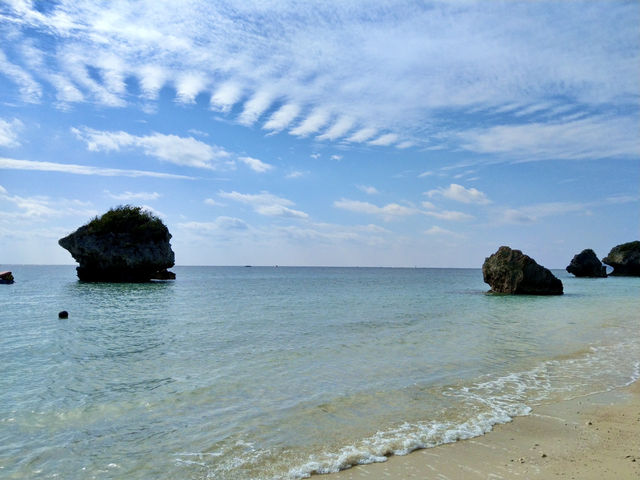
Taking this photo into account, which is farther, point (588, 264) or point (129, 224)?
point (588, 264)

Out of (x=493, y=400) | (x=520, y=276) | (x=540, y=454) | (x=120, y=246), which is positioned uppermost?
(x=120, y=246)

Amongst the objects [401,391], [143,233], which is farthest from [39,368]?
[143,233]

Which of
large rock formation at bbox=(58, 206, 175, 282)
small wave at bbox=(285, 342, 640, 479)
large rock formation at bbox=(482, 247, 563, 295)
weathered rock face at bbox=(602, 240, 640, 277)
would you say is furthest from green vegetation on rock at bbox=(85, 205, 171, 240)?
weathered rock face at bbox=(602, 240, 640, 277)

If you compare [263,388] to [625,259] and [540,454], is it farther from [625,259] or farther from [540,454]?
[625,259]

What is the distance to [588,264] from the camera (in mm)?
103750

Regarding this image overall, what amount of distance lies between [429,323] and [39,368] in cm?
1879

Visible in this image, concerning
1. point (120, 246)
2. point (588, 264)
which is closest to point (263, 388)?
point (120, 246)

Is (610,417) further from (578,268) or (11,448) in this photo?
(578,268)

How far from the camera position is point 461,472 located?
6523mm

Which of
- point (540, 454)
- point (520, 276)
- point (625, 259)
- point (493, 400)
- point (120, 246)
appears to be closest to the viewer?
point (540, 454)

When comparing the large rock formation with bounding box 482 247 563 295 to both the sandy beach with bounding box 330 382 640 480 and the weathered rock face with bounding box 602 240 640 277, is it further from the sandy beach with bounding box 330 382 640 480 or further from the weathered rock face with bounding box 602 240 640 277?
the weathered rock face with bounding box 602 240 640 277

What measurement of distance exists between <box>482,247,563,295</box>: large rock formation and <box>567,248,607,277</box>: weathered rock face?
209 ft

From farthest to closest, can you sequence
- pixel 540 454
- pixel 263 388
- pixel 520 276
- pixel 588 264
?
pixel 588 264
pixel 520 276
pixel 263 388
pixel 540 454

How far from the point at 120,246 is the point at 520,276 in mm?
55828
